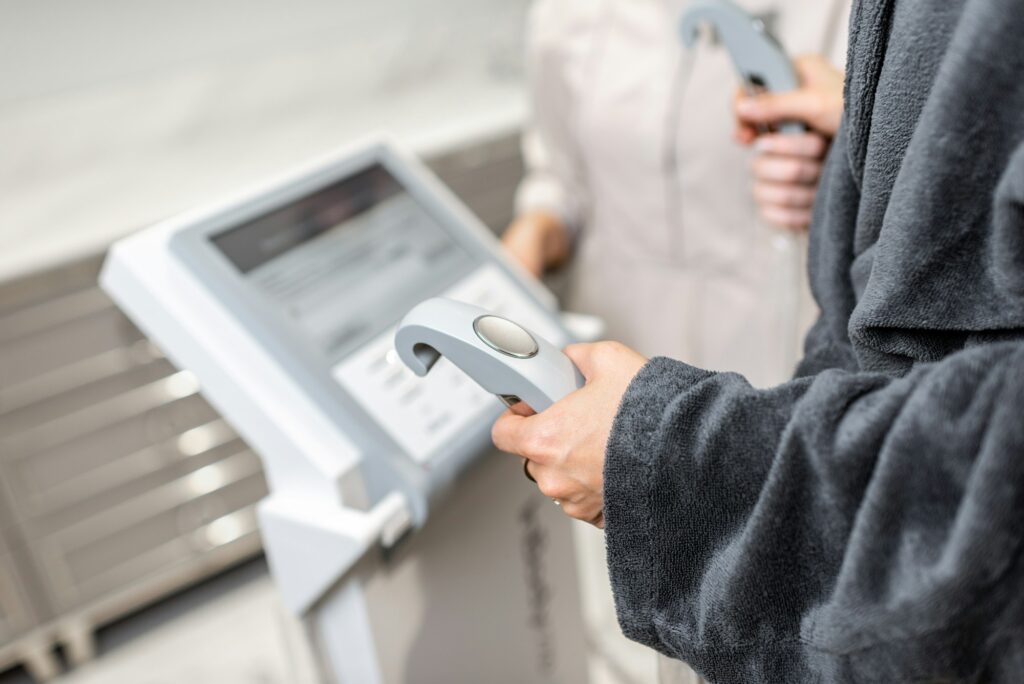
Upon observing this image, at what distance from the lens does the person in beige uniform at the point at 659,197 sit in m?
0.93

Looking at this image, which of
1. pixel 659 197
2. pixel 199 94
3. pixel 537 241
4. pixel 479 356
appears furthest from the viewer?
pixel 199 94

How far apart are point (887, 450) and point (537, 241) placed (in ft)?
2.71

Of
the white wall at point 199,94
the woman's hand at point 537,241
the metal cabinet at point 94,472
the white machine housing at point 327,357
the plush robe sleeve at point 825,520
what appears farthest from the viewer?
the white wall at point 199,94

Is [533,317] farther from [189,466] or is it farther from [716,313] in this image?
[189,466]

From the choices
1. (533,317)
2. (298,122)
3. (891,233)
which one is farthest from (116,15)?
(891,233)

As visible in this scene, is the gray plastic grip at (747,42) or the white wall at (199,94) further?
the white wall at (199,94)

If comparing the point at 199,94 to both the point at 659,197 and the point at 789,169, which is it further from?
the point at 789,169

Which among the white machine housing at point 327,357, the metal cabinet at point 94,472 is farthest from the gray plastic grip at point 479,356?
the metal cabinet at point 94,472

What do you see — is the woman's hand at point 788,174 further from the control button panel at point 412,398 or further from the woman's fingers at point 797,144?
the control button panel at point 412,398

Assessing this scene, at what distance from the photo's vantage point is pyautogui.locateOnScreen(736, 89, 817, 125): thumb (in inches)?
30.2

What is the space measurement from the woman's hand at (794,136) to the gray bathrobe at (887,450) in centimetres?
24

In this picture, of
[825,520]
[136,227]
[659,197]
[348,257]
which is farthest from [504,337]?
[136,227]

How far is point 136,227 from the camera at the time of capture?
5.11ft

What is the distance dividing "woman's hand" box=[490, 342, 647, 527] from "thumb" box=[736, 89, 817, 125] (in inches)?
14.2
